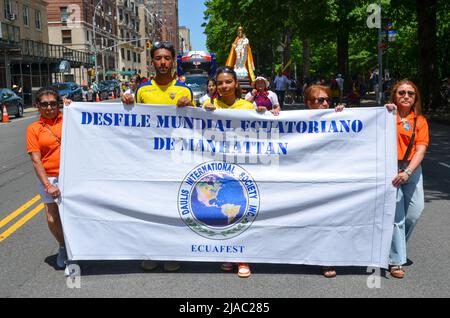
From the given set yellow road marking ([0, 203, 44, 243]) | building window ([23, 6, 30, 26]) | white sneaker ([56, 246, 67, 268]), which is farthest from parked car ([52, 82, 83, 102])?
white sneaker ([56, 246, 67, 268])

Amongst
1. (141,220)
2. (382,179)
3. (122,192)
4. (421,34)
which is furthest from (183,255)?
(421,34)

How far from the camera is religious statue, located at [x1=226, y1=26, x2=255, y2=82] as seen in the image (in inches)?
890

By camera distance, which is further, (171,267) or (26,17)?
(26,17)

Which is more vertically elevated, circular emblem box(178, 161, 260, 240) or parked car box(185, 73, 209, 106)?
parked car box(185, 73, 209, 106)

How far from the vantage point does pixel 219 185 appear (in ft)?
15.0

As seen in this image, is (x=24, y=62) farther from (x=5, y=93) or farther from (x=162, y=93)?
(x=162, y=93)

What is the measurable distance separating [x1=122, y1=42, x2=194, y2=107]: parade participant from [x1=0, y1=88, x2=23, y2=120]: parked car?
906 inches

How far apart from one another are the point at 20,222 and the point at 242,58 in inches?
695

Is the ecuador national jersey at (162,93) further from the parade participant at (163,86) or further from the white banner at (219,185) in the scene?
the white banner at (219,185)

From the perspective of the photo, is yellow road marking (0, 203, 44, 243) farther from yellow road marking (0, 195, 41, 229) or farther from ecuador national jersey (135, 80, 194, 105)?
ecuador national jersey (135, 80, 194, 105)

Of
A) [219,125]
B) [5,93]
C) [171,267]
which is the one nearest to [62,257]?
[171,267]

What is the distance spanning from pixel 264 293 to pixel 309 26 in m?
26.0

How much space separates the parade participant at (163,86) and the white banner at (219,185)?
20cm

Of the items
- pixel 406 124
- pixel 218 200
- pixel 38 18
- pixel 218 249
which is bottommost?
pixel 218 249
